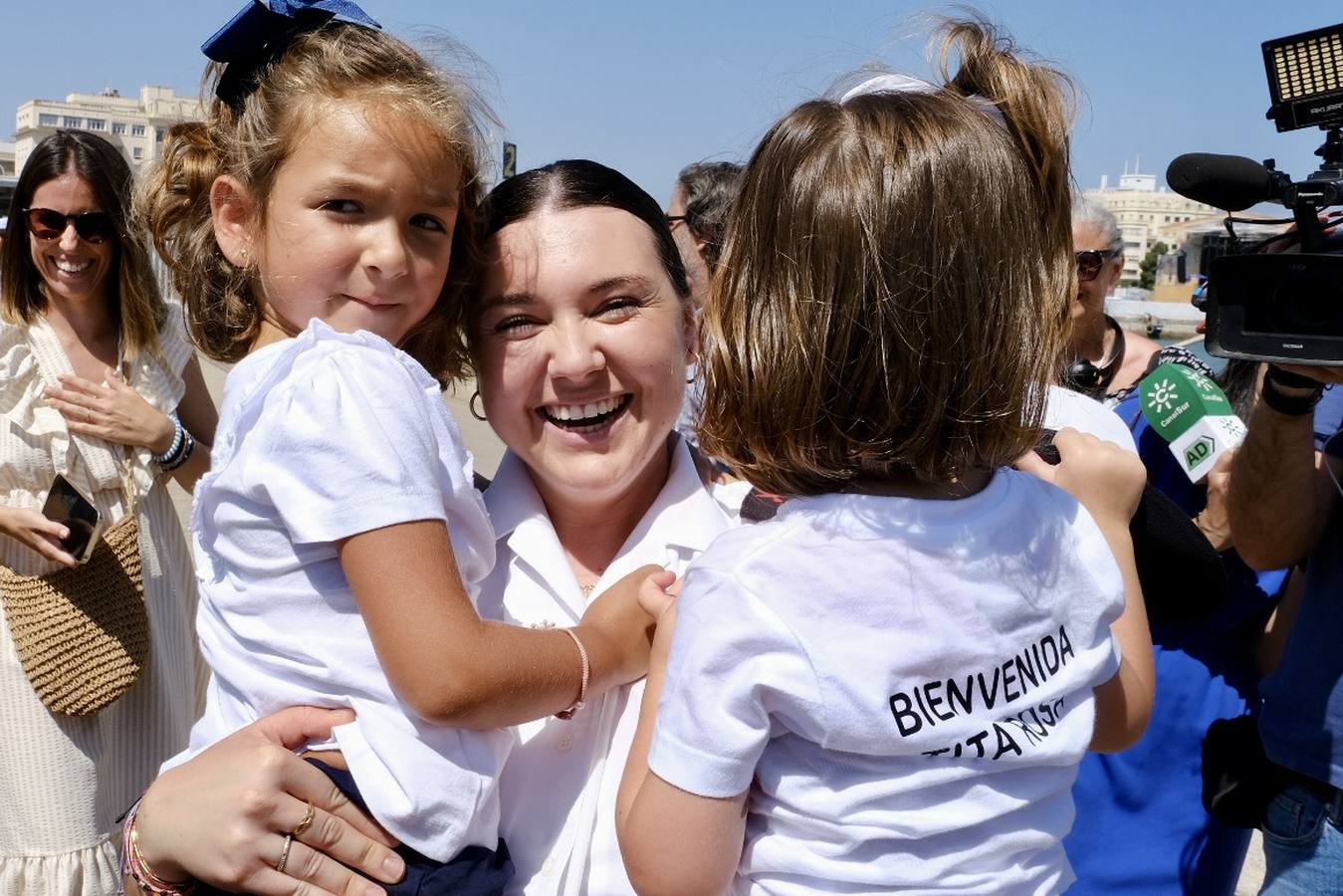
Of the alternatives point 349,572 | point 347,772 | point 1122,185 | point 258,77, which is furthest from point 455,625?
point 1122,185

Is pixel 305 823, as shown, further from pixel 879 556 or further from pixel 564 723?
pixel 879 556

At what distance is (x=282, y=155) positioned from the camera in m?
1.80

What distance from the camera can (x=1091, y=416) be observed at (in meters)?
1.90

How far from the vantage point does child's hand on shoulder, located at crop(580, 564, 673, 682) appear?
1.71 m

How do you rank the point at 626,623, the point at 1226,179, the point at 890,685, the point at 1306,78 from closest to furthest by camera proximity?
the point at 890,685
the point at 626,623
the point at 1226,179
the point at 1306,78

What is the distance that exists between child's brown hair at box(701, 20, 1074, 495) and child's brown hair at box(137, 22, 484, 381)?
0.61m

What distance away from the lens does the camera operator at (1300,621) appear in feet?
8.45

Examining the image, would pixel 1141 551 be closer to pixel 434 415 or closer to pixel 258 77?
pixel 434 415

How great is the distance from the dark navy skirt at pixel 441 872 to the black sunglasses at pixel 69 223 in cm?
281

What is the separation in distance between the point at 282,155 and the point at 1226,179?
1.64m

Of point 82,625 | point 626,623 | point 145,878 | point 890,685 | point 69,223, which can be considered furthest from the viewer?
point 69,223

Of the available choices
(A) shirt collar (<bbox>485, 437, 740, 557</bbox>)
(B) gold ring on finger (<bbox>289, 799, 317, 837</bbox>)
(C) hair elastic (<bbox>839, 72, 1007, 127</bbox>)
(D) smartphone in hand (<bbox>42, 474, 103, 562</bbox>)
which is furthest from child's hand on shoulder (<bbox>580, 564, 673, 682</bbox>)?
(D) smartphone in hand (<bbox>42, 474, 103, 562</bbox>)

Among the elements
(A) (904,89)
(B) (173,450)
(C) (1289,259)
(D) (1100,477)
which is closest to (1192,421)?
(C) (1289,259)

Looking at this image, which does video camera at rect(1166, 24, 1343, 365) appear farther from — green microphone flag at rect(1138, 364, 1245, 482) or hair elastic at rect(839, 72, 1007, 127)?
hair elastic at rect(839, 72, 1007, 127)
